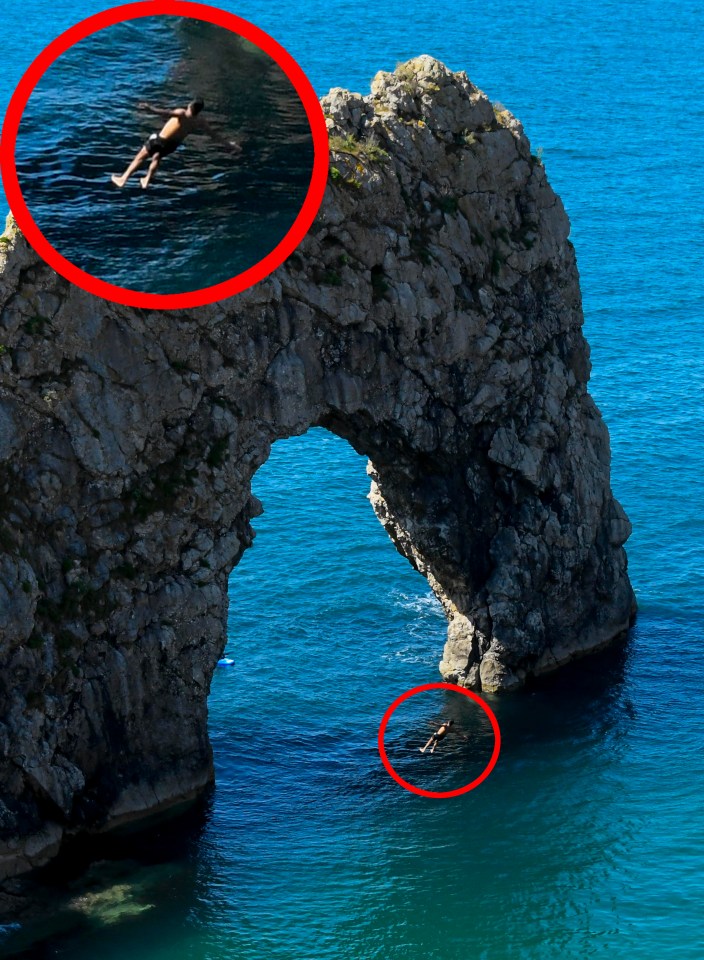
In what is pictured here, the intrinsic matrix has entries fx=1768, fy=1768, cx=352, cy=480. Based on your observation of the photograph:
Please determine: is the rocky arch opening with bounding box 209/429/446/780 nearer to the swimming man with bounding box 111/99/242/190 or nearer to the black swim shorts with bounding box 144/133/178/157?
the swimming man with bounding box 111/99/242/190

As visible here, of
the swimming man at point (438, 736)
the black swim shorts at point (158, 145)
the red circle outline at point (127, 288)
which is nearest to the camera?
the black swim shorts at point (158, 145)

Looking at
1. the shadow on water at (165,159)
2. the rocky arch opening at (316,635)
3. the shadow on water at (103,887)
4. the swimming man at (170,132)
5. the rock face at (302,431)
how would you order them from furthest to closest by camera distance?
the rocky arch opening at (316,635) < the rock face at (302,431) < the shadow on water at (103,887) < the shadow on water at (165,159) < the swimming man at (170,132)

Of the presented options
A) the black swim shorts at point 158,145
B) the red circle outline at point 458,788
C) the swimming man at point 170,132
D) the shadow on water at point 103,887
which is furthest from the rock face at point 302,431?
the black swim shorts at point 158,145

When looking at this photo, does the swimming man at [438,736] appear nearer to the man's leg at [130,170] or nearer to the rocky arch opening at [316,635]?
the rocky arch opening at [316,635]

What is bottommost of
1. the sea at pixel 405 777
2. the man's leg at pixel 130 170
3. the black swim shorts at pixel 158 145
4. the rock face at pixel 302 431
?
the sea at pixel 405 777

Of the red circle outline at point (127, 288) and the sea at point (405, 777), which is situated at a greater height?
the red circle outline at point (127, 288)

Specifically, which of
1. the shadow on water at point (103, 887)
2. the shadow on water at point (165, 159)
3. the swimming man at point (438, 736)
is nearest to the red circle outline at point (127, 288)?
the shadow on water at point (165, 159)

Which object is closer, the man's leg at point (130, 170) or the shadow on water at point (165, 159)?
the man's leg at point (130, 170)
